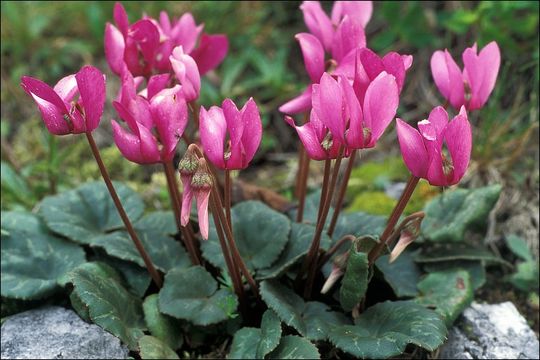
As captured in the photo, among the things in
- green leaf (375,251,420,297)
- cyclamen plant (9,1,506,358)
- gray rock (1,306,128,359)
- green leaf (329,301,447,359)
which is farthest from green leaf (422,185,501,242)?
gray rock (1,306,128,359)

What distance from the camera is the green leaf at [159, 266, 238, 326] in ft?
Answer: 7.27

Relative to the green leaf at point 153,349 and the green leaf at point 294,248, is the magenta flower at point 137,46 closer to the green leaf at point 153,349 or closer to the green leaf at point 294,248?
the green leaf at point 294,248

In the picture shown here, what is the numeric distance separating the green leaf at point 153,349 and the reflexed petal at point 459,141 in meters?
1.01

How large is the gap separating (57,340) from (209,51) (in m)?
1.10

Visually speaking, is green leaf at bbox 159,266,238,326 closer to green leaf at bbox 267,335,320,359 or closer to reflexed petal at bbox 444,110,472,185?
green leaf at bbox 267,335,320,359

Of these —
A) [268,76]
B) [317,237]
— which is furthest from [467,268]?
[268,76]

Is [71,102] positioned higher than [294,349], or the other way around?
[71,102]

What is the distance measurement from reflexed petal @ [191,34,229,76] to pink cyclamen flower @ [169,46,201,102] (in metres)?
0.32

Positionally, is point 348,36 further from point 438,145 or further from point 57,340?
point 57,340

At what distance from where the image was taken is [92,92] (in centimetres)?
187

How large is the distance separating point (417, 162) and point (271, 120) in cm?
255

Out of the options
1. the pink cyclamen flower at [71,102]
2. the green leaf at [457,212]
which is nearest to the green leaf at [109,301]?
the pink cyclamen flower at [71,102]

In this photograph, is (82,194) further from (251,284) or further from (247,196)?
(251,284)

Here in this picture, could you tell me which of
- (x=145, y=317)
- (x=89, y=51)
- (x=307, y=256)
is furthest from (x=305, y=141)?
(x=89, y=51)
